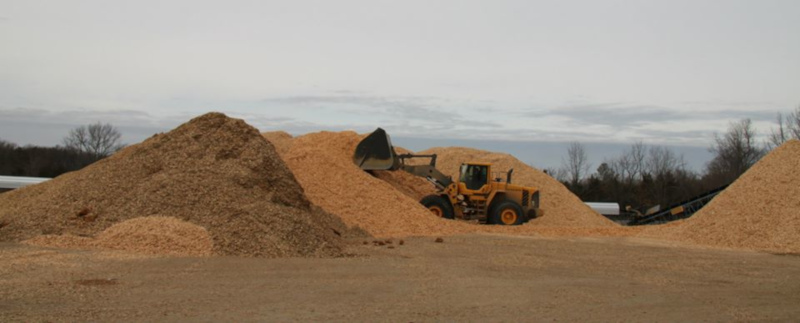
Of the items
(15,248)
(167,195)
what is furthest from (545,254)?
(15,248)

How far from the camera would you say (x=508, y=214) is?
71.8ft

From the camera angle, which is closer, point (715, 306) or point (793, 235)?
point (715, 306)

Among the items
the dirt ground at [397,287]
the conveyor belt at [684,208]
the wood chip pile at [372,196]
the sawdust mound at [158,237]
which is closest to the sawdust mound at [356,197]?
the wood chip pile at [372,196]

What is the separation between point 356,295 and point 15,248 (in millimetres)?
6673

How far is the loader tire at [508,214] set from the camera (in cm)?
2181

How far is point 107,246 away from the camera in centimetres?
1281

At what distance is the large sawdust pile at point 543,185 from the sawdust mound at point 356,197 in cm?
562

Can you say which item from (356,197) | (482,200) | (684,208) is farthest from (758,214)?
(356,197)

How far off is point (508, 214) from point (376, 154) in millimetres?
4799

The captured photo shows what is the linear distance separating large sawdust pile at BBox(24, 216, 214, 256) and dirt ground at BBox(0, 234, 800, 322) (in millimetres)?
503

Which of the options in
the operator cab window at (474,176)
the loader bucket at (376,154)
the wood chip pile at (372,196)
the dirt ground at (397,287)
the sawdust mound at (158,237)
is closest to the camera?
the dirt ground at (397,287)

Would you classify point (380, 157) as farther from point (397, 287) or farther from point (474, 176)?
point (397, 287)

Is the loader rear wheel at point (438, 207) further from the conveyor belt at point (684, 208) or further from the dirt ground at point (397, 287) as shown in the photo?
the conveyor belt at point (684, 208)

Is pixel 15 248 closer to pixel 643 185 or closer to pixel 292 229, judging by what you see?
pixel 292 229
